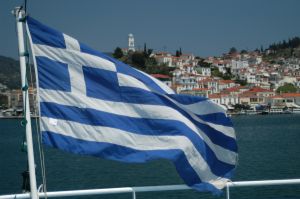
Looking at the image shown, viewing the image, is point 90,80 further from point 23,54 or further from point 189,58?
point 189,58

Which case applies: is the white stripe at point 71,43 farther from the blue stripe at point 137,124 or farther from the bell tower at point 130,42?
the bell tower at point 130,42

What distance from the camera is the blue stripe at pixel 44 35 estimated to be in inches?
135

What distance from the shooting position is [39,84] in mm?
3449

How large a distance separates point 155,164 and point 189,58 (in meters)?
147

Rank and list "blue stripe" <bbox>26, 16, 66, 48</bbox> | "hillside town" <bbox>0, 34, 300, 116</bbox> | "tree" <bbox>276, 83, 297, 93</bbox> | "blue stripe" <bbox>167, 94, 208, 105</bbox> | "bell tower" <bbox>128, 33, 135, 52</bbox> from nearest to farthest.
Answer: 1. "blue stripe" <bbox>26, 16, 66, 48</bbox>
2. "blue stripe" <bbox>167, 94, 208, 105</bbox>
3. "hillside town" <bbox>0, 34, 300, 116</bbox>
4. "tree" <bbox>276, 83, 297, 93</bbox>
5. "bell tower" <bbox>128, 33, 135, 52</bbox>

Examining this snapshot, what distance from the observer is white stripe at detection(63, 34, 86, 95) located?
3.58 metres

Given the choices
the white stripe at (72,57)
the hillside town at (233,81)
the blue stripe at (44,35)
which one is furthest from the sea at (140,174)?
the hillside town at (233,81)

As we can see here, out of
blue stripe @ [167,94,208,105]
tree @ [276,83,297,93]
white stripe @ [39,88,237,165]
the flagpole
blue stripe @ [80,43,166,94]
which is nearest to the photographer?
the flagpole

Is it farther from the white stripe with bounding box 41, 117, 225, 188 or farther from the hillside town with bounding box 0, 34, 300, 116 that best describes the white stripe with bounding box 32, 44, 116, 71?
the hillside town with bounding box 0, 34, 300, 116

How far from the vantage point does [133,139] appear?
12.2 feet

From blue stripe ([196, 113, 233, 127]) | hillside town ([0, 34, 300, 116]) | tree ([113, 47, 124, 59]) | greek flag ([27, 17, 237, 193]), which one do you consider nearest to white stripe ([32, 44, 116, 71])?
greek flag ([27, 17, 237, 193])

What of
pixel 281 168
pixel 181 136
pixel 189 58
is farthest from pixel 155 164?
pixel 189 58

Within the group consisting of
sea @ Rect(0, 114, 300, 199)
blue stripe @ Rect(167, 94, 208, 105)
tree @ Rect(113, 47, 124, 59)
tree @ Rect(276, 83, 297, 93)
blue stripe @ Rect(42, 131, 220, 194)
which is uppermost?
tree @ Rect(113, 47, 124, 59)

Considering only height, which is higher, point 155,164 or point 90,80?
point 90,80
